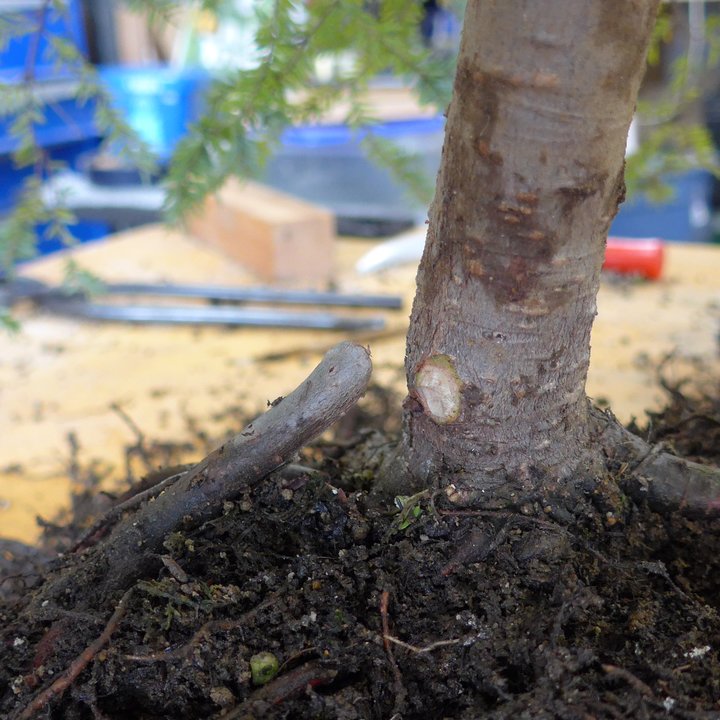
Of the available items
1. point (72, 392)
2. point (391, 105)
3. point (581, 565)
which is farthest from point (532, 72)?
point (391, 105)

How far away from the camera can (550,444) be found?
1.80ft

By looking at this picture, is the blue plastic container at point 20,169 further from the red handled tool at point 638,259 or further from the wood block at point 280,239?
the red handled tool at point 638,259

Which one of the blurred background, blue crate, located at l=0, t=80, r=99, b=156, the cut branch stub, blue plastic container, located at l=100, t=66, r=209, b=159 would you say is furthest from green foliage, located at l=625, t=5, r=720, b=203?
blue crate, located at l=0, t=80, r=99, b=156

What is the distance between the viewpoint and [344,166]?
216 centimetres

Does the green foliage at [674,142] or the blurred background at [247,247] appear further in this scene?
the green foliage at [674,142]

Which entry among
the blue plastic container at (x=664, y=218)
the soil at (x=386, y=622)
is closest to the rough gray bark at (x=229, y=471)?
the soil at (x=386, y=622)

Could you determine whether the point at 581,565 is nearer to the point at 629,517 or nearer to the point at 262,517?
the point at 629,517

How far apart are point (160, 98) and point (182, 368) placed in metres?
1.58

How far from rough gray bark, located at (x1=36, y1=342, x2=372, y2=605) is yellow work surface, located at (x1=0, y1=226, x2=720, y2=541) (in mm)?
451

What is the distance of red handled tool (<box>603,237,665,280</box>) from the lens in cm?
160

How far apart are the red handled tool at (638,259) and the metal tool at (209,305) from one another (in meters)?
0.49

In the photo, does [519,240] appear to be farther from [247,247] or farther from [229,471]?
[247,247]

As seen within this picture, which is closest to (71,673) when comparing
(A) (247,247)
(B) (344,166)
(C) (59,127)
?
(A) (247,247)

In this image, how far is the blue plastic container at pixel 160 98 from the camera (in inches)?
100
